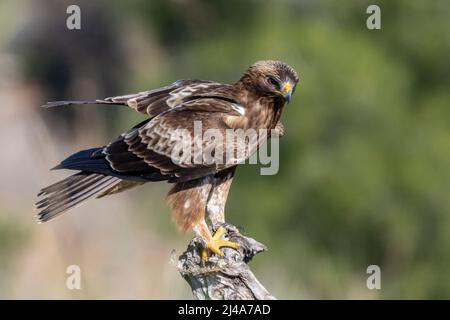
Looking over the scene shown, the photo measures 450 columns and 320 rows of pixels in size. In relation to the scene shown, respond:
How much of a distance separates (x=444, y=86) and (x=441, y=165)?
5.41ft

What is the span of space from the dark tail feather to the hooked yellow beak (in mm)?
1570

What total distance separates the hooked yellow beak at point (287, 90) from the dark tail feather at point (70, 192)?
1.57m

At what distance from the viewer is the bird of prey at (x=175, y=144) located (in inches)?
289

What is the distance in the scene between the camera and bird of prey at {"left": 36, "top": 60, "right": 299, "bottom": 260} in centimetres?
733

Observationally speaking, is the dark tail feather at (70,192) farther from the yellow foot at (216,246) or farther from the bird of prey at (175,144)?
the yellow foot at (216,246)

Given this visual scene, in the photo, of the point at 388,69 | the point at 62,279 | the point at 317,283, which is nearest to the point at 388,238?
the point at 317,283

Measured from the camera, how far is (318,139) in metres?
16.0

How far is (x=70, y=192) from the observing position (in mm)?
7465

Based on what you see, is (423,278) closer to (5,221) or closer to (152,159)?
(5,221)

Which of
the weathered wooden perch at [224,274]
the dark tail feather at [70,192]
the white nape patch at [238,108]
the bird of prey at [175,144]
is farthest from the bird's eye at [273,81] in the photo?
the dark tail feather at [70,192]

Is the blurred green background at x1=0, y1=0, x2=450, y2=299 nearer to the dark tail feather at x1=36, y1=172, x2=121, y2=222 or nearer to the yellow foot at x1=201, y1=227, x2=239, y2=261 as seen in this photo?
the dark tail feather at x1=36, y1=172, x2=121, y2=222

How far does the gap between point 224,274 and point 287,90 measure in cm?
171

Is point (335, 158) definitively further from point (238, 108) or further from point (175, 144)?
point (175, 144)

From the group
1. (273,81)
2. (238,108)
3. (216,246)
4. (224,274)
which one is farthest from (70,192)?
(273,81)
